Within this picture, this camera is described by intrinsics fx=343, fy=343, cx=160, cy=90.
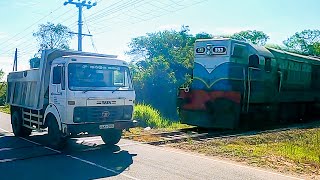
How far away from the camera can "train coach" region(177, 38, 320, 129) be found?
13281mm

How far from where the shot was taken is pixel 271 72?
50.5ft

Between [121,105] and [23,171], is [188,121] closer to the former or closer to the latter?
[121,105]

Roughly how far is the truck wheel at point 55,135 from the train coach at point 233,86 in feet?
19.9

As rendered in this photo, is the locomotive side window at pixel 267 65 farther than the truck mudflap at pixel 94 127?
Answer: Yes

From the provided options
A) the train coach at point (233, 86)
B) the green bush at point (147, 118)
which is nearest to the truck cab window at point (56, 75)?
the train coach at point (233, 86)

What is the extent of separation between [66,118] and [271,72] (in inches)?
391

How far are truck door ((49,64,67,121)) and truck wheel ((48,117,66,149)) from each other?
0.49m

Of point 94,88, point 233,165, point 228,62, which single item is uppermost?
point 228,62

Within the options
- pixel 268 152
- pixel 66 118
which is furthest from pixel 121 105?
pixel 268 152

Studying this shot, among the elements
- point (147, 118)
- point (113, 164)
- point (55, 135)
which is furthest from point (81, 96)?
point (147, 118)

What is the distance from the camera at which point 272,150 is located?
9727 millimetres

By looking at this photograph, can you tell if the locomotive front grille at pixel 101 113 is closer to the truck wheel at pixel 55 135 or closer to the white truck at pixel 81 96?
the white truck at pixel 81 96

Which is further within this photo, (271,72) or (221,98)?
(271,72)

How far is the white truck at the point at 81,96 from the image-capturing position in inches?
357
